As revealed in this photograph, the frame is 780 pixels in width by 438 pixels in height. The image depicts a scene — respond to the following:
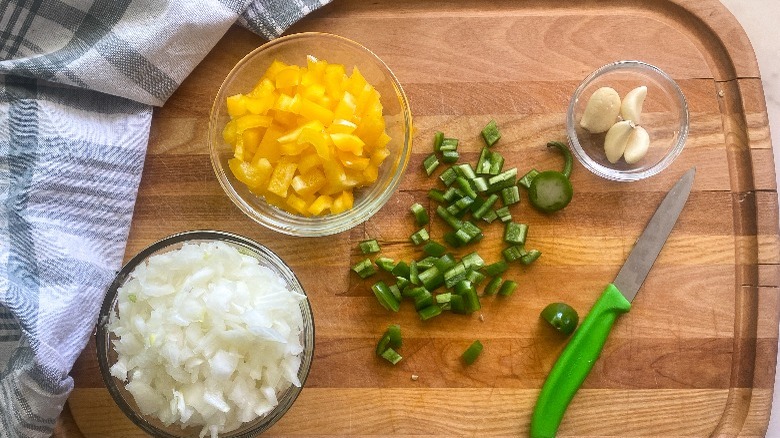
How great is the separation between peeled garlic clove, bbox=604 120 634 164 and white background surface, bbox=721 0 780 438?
0.62 meters

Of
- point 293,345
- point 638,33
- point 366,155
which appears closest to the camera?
point 293,345

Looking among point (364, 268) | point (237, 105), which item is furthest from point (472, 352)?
point (237, 105)

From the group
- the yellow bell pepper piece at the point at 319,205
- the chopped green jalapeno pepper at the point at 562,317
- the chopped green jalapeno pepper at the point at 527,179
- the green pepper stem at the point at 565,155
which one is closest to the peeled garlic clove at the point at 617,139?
the green pepper stem at the point at 565,155

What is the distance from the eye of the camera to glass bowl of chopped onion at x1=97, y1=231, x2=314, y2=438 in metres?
1.73

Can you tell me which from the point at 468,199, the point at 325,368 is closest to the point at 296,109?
the point at 468,199

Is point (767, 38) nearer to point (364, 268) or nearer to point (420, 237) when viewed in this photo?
point (420, 237)

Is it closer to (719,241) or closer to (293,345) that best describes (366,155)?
(293,345)

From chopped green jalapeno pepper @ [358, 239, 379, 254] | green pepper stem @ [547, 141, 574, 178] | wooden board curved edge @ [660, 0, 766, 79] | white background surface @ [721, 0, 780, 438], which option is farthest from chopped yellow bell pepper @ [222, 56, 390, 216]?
white background surface @ [721, 0, 780, 438]

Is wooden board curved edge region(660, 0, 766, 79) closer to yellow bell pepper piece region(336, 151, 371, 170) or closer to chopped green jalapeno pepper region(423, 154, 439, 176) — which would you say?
chopped green jalapeno pepper region(423, 154, 439, 176)

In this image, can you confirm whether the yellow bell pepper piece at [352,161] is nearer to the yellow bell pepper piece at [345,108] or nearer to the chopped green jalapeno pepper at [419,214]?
the yellow bell pepper piece at [345,108]

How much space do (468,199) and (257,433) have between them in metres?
0.83

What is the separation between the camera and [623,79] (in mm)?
2141

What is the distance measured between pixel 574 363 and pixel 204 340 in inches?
38.9

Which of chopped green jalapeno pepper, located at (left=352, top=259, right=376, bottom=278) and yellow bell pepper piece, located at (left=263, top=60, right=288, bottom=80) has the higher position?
yellow bell pepper piece, located at (left=263, top=60, right=288, bottom=80)
